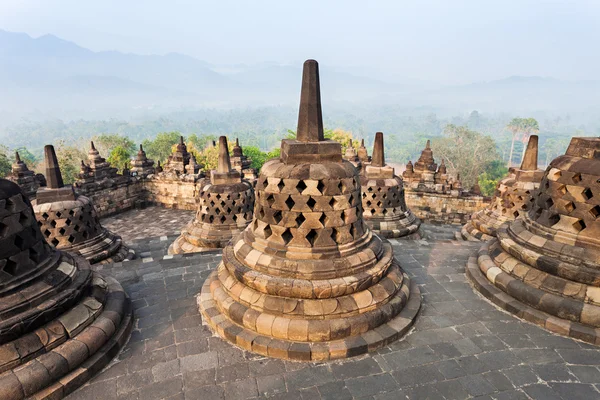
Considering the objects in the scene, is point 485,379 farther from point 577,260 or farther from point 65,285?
point 65,285

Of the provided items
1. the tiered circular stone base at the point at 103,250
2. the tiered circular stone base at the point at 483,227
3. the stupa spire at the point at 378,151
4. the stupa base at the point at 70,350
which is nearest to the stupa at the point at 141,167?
the tiered circular stone base at the point at 103,250

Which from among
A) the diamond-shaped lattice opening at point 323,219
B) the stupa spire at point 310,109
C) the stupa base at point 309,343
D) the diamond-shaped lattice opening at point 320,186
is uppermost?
the stupa spire at point 310,109

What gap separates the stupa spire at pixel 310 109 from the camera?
4883 mm

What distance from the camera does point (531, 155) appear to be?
9070mm

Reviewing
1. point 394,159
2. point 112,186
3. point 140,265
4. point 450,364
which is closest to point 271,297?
point 450,364

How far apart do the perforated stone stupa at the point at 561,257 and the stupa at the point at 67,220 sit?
9.22 meters

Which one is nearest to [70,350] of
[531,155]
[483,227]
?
[483,227]

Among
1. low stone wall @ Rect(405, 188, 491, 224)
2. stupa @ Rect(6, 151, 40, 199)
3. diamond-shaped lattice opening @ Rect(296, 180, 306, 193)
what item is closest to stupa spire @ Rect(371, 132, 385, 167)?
diamond-shaped lattice opening @ Rect(296, 180, 306, 193)

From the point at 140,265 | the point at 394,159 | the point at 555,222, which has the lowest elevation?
the point at 394,159

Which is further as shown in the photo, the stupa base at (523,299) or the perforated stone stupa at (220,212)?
the perforated stone stupa at (220,212)

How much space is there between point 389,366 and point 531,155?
25.6 ft

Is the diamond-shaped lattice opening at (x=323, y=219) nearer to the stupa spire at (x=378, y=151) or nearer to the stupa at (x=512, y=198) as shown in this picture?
the stupa spire at (x=378, y=151)

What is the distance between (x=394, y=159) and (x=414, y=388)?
4992 inches

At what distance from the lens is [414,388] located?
12.8 ft
